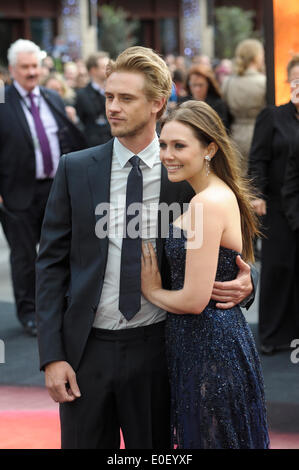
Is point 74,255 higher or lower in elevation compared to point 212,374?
higher

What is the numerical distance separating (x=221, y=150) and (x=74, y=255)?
588mm

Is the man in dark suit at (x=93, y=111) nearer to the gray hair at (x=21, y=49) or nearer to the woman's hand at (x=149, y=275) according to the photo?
the gray hair at (x=21, y=49)

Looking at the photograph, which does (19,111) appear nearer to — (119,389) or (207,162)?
(207,162)

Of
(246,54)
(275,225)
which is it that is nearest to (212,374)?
(275,225)

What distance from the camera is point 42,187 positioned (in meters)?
6.09

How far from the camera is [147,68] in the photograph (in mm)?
2553

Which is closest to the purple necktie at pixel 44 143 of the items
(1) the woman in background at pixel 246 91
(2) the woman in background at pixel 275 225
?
(2) the woman in background at pixel 275 225

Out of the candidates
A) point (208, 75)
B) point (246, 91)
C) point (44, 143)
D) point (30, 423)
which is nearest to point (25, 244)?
point (44, 143)

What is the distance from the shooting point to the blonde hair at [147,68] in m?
2.54

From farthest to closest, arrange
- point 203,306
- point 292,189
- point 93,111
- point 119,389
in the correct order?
point 93,111 → point 292,189 → point 119,389 → point 203,306

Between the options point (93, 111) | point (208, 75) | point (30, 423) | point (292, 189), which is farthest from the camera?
point (93, 111)

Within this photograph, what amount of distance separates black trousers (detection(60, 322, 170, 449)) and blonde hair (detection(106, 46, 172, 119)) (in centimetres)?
77

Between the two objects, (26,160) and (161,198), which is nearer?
(161,198)

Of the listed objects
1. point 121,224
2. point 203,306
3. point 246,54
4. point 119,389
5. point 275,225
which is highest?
point 246,54
